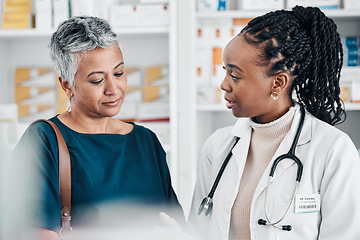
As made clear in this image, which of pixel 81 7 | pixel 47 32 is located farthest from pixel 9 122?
pixel 81 7

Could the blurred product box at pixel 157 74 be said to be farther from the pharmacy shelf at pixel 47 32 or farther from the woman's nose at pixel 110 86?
the woman's nose at pixel 110 86

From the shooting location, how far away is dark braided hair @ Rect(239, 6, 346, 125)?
3.55 ft

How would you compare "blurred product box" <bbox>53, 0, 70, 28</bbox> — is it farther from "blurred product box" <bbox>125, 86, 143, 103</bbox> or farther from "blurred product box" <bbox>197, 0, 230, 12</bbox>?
"blurred product box" <bbox>197, 0, 230, 12</bbox>

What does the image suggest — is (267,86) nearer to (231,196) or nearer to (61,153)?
(231,196)

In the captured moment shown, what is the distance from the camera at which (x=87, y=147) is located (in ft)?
3.60

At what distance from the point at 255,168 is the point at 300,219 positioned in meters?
0.20

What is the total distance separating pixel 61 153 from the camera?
3.40 ft

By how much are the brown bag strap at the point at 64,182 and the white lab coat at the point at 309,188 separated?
42 centimetres

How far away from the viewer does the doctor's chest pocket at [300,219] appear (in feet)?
3.37

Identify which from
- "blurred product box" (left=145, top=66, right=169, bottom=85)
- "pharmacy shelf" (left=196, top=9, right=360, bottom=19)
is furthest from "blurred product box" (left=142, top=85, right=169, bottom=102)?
"pharmacy shelf" (left=196, top=9, right=360, bottom=19)

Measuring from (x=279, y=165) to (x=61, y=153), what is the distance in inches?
22.4

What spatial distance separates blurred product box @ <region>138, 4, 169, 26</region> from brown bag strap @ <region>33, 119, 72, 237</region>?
1225mm

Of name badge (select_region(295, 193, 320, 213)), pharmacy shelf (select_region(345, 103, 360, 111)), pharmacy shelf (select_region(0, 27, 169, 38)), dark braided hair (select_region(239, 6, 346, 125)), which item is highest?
pharmacy shelf (select_region(0, 27, 169, 38))

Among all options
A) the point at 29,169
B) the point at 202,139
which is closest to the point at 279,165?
the point at 29,169
